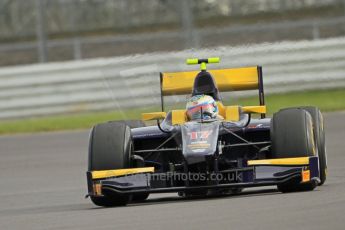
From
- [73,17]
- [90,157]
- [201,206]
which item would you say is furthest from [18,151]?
[73,17]

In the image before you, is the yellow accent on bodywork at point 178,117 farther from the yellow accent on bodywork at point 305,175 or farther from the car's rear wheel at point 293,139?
the yellow accent on bodywork at point 305,175

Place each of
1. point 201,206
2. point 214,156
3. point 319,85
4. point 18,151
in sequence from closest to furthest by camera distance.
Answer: point 201,206
point 214,156
point 18,151
point 319,85

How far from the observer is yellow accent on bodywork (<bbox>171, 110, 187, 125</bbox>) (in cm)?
1113

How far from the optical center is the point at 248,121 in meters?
10.7

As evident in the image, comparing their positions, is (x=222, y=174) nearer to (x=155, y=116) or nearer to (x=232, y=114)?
(x=232, y=114)

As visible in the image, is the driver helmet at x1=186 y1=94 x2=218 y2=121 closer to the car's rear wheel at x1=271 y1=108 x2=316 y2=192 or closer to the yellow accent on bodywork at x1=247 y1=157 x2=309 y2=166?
the car's rear wheel at x1=271 y1=108 x2=316 y2=192

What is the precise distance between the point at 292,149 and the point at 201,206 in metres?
1.24

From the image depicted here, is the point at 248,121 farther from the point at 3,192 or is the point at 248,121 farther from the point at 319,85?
the point at 319,85

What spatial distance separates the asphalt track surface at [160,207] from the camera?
26.1 ft

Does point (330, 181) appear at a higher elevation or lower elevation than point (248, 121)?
lower

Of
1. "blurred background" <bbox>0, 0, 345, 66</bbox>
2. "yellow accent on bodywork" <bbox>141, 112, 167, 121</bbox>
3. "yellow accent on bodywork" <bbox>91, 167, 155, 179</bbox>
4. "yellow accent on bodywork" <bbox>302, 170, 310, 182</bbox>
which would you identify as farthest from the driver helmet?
"blurred background" <bbox>0, 0, 345, 66</bbox>

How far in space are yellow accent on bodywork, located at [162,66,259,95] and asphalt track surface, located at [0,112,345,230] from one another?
1.13 metres

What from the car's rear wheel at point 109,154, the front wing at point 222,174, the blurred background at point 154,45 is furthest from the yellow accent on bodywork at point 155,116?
the blurred background at point 154,45

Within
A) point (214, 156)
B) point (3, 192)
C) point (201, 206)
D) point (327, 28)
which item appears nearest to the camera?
point (201, 206)
